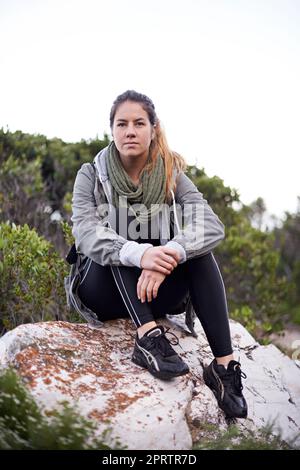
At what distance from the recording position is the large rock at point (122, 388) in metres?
2.55

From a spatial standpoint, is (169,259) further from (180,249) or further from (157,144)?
(157,144)

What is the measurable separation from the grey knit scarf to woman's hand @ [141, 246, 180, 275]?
0.39 metres

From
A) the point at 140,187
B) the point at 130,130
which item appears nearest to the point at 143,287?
the point at 140,187

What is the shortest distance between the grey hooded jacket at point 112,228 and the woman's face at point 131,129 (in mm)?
175

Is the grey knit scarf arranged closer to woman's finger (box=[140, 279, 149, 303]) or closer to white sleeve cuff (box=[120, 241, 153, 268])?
white sleeve cuff (box=[120, 241, 153, 268])

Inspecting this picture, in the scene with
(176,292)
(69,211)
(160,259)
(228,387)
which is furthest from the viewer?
(69,211)

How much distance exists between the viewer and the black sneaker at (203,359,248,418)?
116 inches

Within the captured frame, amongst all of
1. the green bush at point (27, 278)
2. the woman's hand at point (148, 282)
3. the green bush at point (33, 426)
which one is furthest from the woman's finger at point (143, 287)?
the green bush at point (27, 278)

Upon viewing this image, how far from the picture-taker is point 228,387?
3.01m

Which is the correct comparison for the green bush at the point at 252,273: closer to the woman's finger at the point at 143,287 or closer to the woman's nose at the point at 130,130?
the woman's nose at the point at 130,130

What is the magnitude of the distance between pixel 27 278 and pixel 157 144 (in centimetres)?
151

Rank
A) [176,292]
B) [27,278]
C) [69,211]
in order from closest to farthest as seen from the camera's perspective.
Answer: [176,292]
[27,278]
[69,211]
